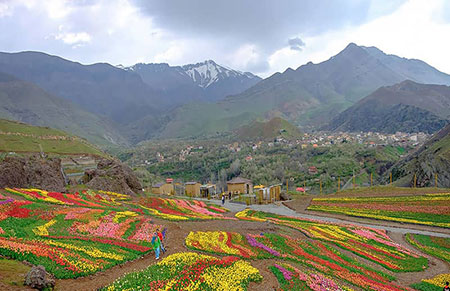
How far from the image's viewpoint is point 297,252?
24766mm

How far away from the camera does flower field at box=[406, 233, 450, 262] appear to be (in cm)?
3219

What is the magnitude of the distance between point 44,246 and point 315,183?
101 m

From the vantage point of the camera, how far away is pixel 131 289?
13.3 meters

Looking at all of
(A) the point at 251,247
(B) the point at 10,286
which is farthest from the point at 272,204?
(B) the point at 10,286

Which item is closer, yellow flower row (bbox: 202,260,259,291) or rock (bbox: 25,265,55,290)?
rock (bbox: 25,265,55,290)

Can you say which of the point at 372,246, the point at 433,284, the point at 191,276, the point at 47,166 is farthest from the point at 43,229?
the point at 47,166

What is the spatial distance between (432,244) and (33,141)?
114 metres

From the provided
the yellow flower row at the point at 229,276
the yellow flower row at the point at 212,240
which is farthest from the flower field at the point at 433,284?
the yellow flower row at the point at 212,240

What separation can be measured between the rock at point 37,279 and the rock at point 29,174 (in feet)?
119

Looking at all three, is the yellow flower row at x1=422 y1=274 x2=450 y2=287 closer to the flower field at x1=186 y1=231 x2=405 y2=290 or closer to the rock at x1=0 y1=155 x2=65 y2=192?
the flower field at x1=186 y1=231 x2=405 y2=290

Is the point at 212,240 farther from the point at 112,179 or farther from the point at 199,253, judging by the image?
the point at 112,179

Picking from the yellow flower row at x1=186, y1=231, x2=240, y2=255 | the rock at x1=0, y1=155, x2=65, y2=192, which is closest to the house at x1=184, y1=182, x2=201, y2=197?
the rock at x1=0, y1=155, x2=65, y2=192

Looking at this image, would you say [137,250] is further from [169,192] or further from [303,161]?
[303,161]

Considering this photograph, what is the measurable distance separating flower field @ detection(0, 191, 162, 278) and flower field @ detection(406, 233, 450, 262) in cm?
2909
